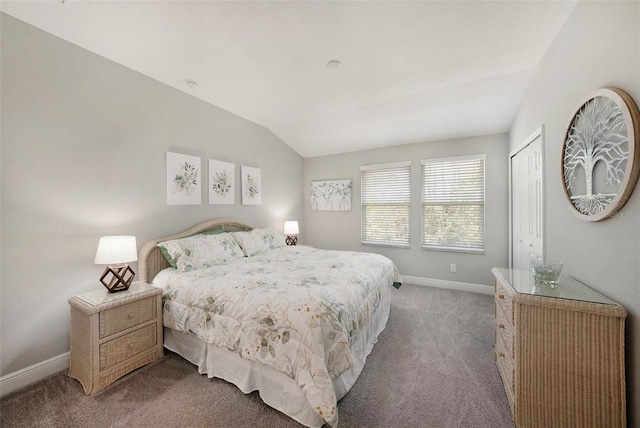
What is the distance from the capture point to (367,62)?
245 cm

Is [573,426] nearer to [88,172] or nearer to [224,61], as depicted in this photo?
[224,61]

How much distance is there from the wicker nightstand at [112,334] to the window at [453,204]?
3896mm

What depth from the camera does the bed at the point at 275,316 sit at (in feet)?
4.97

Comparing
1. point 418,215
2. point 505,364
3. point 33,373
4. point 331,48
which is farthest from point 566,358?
point 33,373

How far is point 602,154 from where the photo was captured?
1.43 metres

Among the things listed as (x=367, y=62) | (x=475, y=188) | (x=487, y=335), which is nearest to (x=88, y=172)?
(x=367, y=62)

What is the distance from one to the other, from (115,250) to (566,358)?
10.5ft

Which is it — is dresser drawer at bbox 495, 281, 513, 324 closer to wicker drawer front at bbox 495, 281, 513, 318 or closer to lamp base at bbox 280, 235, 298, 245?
wicker drawer front at bbox 495, 281, 513, 318

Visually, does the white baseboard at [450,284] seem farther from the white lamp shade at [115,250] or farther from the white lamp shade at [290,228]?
the white lamp shade at [115,250]

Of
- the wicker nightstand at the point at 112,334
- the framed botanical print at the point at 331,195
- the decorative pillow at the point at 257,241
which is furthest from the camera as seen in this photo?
the framed botanical print at the point at 331,195

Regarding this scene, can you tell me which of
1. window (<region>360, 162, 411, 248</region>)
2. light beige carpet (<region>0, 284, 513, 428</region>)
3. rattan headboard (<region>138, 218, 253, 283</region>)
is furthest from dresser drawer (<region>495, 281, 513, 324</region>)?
rattan headboard (<region>138, 218, 253, 283</region>)

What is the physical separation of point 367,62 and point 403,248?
122 inches

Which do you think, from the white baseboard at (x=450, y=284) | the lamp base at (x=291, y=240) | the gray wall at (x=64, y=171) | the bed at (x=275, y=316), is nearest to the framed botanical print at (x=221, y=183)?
the gray wall at (x=64, y=171)

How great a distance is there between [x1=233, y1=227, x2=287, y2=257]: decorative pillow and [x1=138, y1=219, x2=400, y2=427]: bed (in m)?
0.28
